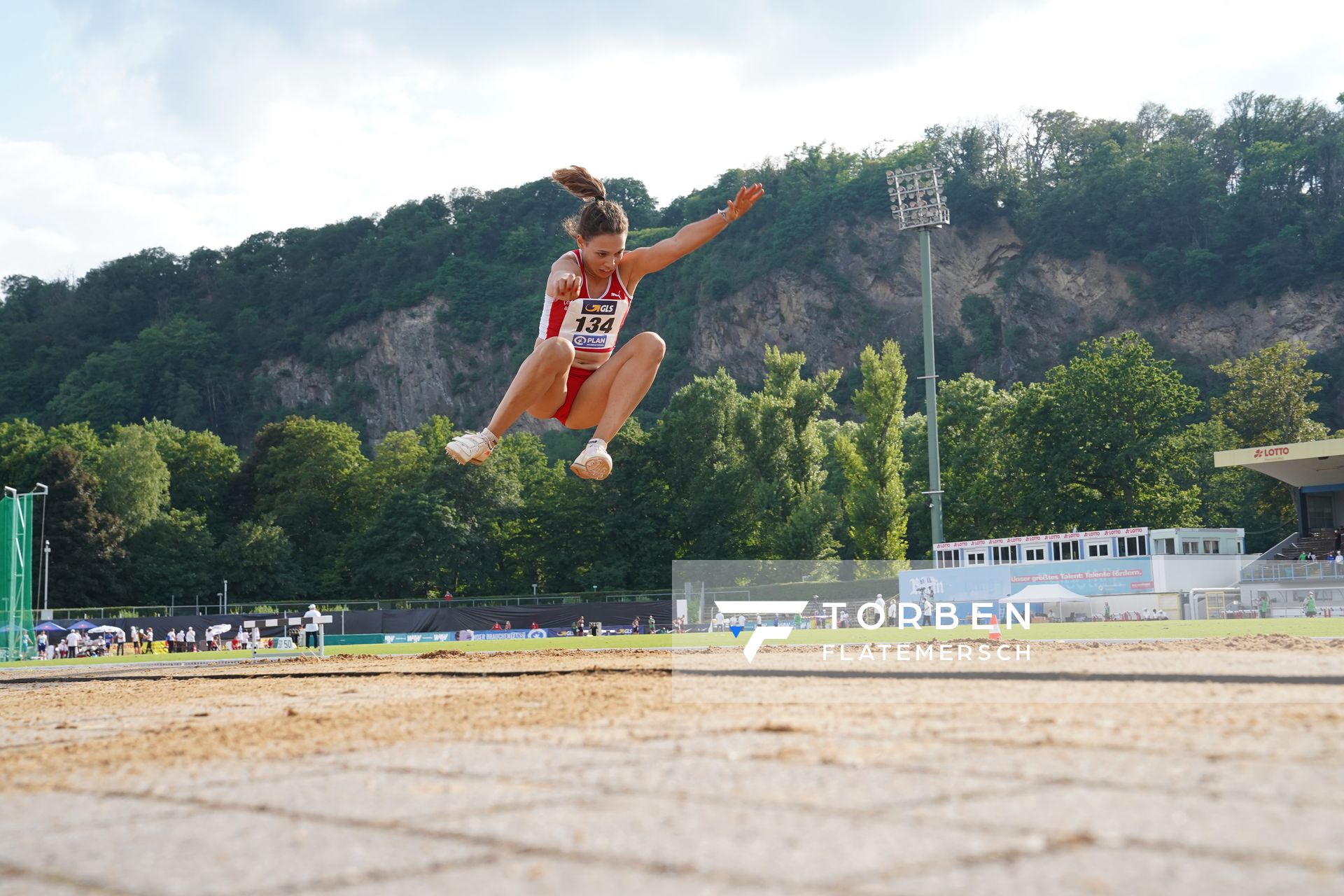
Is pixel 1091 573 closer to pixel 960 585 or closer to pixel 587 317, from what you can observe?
pixel 960 585

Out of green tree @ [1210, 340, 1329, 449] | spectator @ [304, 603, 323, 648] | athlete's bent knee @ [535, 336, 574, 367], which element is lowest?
spectator @ [304, 603, 323, 648]

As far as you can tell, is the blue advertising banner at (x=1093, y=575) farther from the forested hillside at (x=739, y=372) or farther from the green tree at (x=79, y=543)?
the green tree at (x=79, y=543)

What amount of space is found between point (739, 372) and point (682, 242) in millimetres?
101889

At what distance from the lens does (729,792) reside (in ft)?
12.3

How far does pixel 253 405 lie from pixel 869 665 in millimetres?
119442

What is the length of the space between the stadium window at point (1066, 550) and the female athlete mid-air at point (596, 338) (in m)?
35.8

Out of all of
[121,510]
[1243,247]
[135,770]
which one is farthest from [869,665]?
[1243,247]

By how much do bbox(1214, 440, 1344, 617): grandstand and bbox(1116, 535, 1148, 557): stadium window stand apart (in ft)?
10.3

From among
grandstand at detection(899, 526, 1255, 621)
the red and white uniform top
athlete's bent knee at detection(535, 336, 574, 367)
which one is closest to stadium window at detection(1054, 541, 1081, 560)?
grandstand at detection(899, 526, 1255, 621)

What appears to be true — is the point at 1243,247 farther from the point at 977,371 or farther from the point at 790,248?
the point at 790,248

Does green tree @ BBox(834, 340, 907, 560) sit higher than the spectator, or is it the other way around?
green tree @ BBox(834, 340, 907, 560)

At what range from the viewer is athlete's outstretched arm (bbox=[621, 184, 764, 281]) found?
32.4 feet

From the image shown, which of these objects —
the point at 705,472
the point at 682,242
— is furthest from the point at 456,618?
the point at 682,242

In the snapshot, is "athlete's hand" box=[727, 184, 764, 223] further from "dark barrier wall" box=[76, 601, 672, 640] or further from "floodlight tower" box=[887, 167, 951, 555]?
"floodlight tower" box=[887, 167, 951, 555]
